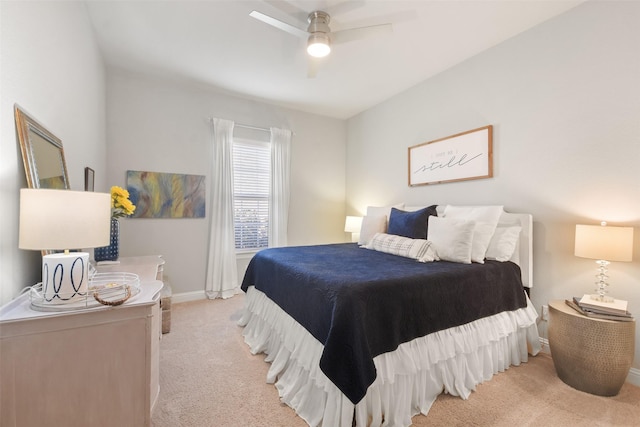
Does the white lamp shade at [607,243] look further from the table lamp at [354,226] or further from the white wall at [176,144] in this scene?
the white wall at [176,144]

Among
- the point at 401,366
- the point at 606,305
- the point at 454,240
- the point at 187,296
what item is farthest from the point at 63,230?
the point at 606,305

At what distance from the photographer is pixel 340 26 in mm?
2402

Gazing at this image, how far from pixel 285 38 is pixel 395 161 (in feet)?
6.87

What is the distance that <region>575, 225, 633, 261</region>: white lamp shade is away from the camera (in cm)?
175

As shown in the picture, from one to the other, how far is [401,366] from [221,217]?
294cm

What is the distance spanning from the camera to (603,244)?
1793 millimetres

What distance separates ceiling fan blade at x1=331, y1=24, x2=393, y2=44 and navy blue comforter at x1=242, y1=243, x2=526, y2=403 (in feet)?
5.62

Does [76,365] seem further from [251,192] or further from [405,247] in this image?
[251,192]

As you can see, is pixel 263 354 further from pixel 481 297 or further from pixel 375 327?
pixel 481 297

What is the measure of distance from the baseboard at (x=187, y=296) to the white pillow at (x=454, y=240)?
298cm

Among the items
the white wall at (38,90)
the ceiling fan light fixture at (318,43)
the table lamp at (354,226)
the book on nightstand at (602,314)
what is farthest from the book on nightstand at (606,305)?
the white wall at (38,90)

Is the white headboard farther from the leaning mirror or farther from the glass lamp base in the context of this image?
the leaning mirror

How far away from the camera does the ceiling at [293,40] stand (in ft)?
7.14

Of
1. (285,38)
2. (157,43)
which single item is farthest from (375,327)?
(157,43)
